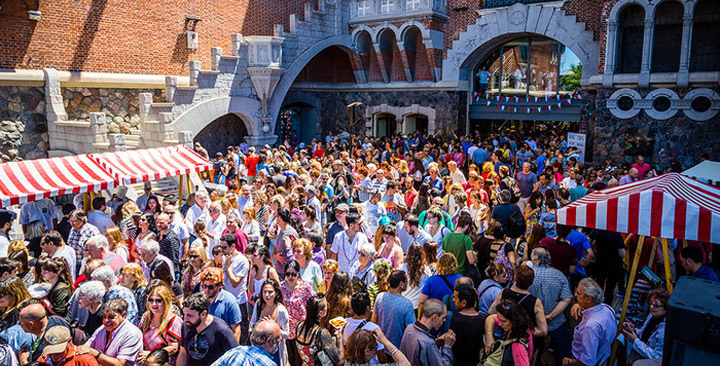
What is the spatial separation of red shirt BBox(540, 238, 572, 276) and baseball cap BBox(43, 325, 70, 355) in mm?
4801

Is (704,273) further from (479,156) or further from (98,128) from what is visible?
(98,128)

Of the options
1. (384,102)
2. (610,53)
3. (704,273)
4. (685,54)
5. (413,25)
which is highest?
(413,25)

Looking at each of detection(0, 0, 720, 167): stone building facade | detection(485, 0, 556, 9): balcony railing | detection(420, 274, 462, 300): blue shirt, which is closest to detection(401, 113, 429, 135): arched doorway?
detection(0, 0, 720, 167): stone building facade

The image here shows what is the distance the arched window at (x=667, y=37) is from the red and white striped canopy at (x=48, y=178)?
14905 millimetres

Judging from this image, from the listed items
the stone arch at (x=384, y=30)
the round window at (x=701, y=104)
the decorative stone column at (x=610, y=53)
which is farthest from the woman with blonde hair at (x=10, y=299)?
the stone arch at (x=384, y=30)

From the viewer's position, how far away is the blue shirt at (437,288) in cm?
470

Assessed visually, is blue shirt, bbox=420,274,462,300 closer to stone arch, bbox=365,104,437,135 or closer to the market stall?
the market stall

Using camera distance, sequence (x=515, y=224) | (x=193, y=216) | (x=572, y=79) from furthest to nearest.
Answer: (x=572, y=79), (x=193, y=216), (x=515, y=224)

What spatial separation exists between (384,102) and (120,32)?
10301 millimetres

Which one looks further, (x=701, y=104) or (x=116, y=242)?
(x=701, y=104)

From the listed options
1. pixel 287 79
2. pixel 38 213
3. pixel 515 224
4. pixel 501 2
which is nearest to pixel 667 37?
pixel 501 2

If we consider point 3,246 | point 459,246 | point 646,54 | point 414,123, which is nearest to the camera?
point 459,246

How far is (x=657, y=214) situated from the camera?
502 centimetres

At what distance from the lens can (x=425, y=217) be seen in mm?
7305
